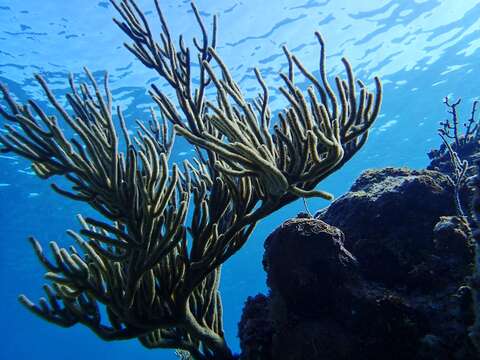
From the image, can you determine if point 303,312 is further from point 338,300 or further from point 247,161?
point 247,161

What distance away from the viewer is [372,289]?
3533 mm

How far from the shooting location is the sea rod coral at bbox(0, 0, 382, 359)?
7.51 ft

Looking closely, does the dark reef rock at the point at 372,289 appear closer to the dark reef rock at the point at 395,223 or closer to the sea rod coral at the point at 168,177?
the dark reef rock at the point at 395,223

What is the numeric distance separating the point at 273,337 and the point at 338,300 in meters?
0.75

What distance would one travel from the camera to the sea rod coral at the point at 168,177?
2289 millimetres

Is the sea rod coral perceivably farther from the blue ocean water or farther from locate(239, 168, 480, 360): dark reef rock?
the blue ocean water

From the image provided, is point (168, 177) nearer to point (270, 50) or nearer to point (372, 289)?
point (372, 289)

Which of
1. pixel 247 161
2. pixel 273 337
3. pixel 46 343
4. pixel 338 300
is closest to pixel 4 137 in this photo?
pixel 247 161

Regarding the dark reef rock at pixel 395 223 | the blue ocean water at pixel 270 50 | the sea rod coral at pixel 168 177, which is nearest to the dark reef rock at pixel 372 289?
the dark reef rock at pixel 395 223

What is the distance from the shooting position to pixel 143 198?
240 centimetres

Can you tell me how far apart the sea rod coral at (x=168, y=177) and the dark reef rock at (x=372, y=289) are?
0.83 meters

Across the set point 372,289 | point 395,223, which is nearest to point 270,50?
point 395,223

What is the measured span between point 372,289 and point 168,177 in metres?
2.40

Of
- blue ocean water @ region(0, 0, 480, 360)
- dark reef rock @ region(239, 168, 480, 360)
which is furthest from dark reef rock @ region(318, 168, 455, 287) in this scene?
blue ocean water @ region(0, 0, 480, 360)
